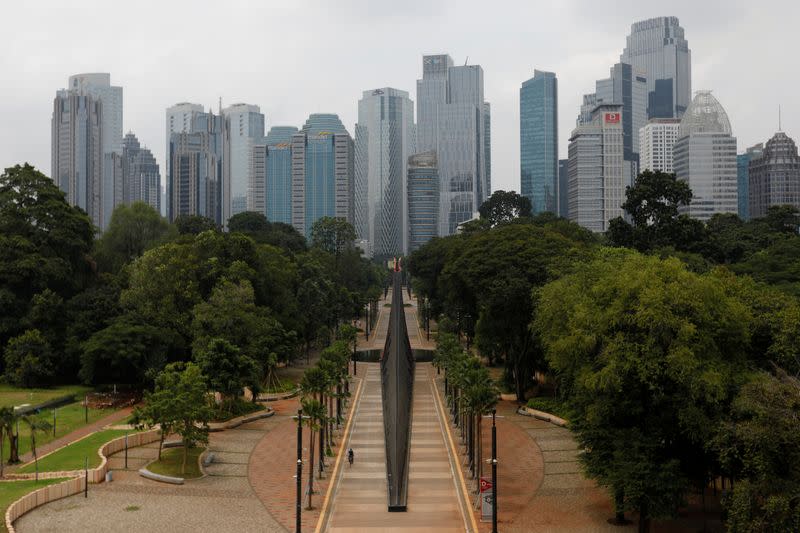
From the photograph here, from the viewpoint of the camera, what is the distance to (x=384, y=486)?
3416cm

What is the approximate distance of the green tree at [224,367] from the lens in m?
44.7

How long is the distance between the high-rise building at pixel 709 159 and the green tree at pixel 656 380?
16434 centimetres

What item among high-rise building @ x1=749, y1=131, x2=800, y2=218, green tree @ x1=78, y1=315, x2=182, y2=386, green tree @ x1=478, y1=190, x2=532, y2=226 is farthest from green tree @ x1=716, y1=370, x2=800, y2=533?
high-rise building @ x1=749, y1=131, x2=800, y2=218

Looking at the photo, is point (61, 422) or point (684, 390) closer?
point (684, 390)

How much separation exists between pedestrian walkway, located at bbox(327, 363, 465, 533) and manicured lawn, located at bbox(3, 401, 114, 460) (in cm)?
1599

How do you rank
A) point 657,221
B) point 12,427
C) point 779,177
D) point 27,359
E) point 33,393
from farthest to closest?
1. point 779,177
2. point 657,221
3. point 27,359
4. point 33,393
5. point 12,427

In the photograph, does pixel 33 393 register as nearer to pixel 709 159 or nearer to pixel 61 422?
pixel 61 422

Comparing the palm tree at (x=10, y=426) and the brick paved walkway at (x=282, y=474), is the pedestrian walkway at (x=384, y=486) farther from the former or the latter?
the palm tree at (x=10, y=426)

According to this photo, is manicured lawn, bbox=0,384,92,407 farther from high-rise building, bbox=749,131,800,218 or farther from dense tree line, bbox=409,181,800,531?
high-rise building, bbox=749,131,800,218

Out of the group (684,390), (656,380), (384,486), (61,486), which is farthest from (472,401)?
(61,486)

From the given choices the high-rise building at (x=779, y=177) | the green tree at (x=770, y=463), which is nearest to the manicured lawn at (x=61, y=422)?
the green tree at (x=770, y=463)

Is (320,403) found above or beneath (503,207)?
beneath

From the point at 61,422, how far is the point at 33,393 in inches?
381

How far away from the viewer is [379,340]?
313 ft
